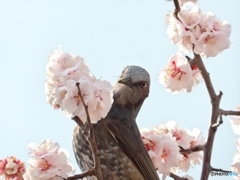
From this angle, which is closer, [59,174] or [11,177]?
[59,174]

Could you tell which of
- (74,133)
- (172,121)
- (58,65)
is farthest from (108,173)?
(58,65)

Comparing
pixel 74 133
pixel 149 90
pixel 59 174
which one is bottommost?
pixel 59 174

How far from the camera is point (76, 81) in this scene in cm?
258

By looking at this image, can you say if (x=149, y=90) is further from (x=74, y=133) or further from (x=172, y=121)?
(x=172, y=121)

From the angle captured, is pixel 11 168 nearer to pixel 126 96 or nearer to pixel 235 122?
pixel 235 122

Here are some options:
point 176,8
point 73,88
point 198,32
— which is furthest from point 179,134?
point 73,88

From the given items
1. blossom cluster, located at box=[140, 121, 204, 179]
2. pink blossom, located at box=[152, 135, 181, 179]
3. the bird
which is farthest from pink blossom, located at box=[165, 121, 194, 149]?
the bird

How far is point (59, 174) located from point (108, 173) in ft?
5.95

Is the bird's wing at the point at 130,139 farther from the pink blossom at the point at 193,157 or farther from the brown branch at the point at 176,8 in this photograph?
the brown branch at the point at 176,8

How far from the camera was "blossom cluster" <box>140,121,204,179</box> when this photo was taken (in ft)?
12.4

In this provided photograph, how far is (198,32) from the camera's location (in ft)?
11.0

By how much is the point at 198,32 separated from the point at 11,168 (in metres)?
1.60

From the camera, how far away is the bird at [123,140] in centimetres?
471

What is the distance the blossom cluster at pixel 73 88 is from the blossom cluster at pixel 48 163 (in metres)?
0.39
